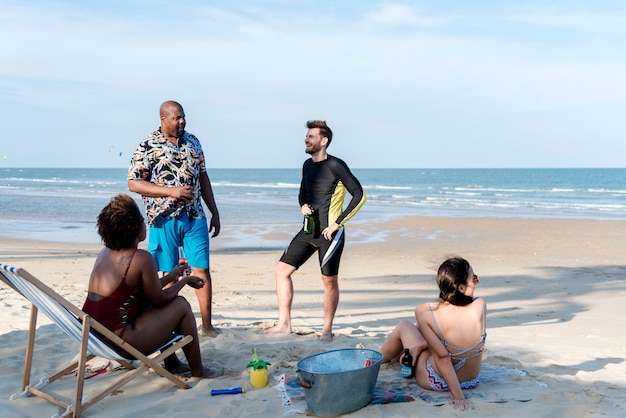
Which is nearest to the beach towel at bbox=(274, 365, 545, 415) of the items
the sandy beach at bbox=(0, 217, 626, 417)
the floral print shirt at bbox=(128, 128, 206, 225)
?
the sandy beach at bbox=(0, 217, 626, 417)

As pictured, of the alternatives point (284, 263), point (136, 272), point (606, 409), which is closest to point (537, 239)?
point (284, 263)

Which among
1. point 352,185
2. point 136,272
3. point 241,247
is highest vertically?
point 352,185

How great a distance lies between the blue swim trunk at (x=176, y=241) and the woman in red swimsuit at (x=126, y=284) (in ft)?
3.70

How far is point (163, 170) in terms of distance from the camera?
4.97m

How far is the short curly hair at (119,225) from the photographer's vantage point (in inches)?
144

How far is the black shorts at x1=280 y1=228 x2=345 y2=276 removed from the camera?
531 cm

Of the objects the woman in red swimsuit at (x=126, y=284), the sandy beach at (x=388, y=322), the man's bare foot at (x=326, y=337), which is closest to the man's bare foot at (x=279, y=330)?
the sandy beach at (x=388, y=322)

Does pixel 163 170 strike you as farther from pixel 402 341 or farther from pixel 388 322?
pixel 388 322

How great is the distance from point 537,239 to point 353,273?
22.2 ft

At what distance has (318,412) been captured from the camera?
3.54 meters

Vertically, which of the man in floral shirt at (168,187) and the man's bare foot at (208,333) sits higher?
the man in floral shirt at (168,187)

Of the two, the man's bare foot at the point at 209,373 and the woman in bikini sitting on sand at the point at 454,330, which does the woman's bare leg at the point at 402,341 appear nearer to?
the woman in bikini sitting on sand at the point at 454,330

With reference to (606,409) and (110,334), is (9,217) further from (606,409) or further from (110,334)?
(606,409)

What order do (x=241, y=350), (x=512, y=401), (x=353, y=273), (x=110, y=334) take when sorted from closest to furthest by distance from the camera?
(x=110, y=334) → (x=512, y=401) → (x=241, y=350) → (x=353, y=273)
